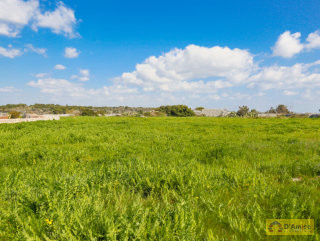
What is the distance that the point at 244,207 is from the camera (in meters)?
2.84

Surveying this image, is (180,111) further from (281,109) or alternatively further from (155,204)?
(155,204)

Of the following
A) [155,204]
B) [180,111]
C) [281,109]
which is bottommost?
[155,204]

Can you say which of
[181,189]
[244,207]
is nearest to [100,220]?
[181,189]

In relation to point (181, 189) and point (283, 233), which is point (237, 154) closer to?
point (181, 189)

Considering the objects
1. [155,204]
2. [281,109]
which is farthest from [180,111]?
[155,204]

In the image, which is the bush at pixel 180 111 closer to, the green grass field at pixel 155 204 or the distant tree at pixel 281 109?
the distant tree at pixel 281 109

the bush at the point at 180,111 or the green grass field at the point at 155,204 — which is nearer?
the green grass field at the point at 155,204

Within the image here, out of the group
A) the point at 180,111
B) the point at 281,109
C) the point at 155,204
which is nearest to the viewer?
the point at 155,204

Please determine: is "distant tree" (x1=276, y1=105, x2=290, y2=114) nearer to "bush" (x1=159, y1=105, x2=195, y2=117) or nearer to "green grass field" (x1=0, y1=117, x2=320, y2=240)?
"bush" (x1=159, y1=105, x2=195, y2=117)

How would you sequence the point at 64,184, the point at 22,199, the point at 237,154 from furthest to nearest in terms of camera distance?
the point at 237,154 < the point at 64,184 < the point at 22,199

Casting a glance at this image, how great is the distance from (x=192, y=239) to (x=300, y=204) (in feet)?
6.67

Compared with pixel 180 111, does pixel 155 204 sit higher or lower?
lower

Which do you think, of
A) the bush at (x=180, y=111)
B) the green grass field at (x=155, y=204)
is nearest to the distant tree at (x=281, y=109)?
the bush at (x=180, y=111)

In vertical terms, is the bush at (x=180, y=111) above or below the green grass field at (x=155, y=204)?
above
